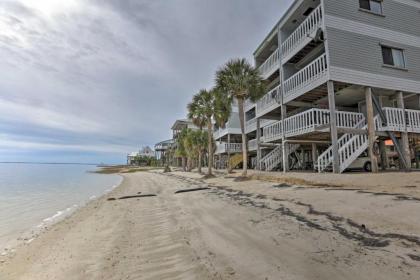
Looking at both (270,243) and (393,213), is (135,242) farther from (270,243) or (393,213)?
(393,213)

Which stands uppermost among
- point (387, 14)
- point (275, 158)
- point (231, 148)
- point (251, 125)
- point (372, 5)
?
point (372, 5)

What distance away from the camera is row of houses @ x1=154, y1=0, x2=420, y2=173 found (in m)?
12.6

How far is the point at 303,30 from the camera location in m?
14.9

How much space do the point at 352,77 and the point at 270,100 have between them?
6.63m

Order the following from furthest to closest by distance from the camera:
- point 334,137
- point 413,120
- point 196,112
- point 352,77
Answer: point 196,112, point 413,120, point 352,77, point 334,137

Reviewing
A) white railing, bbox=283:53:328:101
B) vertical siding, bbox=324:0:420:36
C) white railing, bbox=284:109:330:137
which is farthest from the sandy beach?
vertical siding, bbox=324:0:420:36

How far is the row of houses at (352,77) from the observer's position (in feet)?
41.5

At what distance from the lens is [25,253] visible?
200 inches

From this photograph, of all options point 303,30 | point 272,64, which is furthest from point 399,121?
point 272,64

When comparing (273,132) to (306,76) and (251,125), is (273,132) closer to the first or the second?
(306,76)

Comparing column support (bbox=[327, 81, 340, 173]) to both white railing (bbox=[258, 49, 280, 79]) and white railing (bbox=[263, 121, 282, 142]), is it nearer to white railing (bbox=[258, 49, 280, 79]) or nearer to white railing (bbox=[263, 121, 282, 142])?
white railing (bbox=[263, 121, 282, 142])

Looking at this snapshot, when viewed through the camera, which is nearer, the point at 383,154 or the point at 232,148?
the point at 383,154

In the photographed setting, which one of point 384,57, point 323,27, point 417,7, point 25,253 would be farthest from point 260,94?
point 25,253

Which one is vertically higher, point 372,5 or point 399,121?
point 372,5
